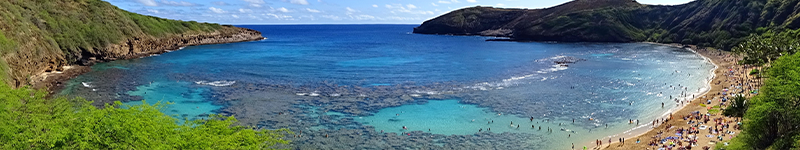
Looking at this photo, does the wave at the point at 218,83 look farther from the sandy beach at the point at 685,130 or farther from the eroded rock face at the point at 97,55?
the sandy beach at the point at 685,130

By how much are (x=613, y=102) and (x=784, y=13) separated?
10653 cm

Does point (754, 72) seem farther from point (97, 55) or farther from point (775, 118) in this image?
point (97, 55)

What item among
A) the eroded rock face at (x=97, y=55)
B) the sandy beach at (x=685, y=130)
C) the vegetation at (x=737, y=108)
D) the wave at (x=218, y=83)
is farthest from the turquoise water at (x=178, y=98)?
the vegetation at (x=737, y=108)

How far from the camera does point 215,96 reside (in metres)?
69.4

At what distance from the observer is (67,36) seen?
104562mm

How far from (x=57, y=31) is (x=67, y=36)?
8.50 feet

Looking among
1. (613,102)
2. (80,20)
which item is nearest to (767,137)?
(613,102)

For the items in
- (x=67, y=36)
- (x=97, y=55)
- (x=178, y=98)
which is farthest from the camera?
(x=97, y=55)

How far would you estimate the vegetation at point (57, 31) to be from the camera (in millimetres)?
77062

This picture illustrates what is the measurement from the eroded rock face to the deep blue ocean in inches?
197

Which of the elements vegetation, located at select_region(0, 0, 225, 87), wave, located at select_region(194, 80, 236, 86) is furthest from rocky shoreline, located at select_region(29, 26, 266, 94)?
wave, located at select_region(194, 80, 236, 86)

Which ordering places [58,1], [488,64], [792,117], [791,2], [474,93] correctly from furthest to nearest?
[791,2] → [58,1] → [488,64] → [474,93] → [792,117]

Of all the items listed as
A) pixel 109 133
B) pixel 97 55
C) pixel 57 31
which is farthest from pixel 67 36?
pixel 109 133

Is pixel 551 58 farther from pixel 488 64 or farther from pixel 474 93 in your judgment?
pixel 474 93
